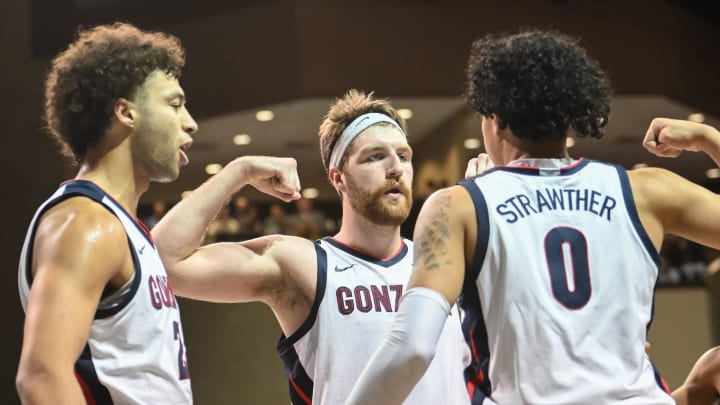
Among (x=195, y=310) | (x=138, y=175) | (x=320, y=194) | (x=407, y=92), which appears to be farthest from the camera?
(x=320, y=194)

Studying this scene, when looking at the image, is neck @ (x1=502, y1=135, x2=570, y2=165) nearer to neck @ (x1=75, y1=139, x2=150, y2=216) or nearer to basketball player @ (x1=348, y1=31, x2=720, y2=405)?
basketball player @ (x1=348, y1=31, x2=720, y2=405)

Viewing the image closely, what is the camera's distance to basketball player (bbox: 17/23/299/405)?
252cm

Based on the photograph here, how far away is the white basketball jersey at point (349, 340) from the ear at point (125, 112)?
119 centimetres

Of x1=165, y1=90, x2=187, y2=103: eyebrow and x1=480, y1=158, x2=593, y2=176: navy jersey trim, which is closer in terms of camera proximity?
x1=480, y1=158, x2=593, y2=176: navy jersey trim

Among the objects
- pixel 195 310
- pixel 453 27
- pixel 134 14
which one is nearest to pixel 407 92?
pixel 453 27

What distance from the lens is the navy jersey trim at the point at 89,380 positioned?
2.66 m

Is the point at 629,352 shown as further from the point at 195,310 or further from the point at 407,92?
the point at 407,92

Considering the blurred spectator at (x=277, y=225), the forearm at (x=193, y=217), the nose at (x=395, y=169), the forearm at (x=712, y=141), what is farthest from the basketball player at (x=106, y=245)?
the blurred spectator at (x=277, y=225)

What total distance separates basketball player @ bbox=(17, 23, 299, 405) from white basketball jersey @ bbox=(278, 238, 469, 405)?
92 centimetres

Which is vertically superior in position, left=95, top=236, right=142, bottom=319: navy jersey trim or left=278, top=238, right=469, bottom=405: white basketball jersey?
left=95, top=236, right=142, bottom=319: navy jersey trim

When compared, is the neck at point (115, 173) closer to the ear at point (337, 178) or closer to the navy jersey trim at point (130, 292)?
the navy jersey trim at point (130, 292)

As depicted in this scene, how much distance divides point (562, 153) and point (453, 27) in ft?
37.9

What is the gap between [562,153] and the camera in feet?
9.27

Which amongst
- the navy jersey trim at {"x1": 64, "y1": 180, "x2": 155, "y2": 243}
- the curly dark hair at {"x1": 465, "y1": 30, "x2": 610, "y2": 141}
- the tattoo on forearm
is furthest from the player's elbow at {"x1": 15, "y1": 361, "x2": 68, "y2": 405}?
the curly dark hair at {"x1": 465, "y1": 30, "x2": 610, "y2": 141}
